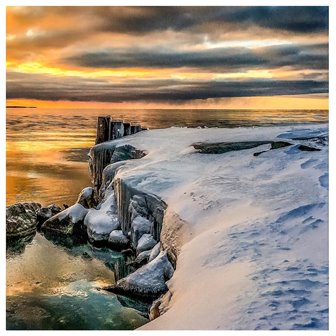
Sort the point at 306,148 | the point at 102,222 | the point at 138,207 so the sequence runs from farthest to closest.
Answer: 1. the point at 102,222
2. the point at 138,207
3. the point at 306,148

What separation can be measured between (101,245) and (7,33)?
3827 mm

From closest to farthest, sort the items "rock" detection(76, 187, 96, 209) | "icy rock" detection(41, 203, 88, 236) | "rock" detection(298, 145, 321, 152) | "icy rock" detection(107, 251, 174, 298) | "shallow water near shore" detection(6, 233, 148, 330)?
"shallow water near shore" detection(6, 233, 148, 330) → "icy rock" detection(107, 251, 174, 298) → "rock" detection(298, 145, 321, 152) → "icy rock" detection(41, 203, 88, 236) → "rock" detection(76, 187, 96, 209)

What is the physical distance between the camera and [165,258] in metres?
6.00

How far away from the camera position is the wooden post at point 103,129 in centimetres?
1045

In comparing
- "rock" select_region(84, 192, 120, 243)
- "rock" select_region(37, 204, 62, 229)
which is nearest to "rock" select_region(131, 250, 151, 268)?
"rock" select_region(84, 192, 120, 243)

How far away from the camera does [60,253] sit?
25.8 ft

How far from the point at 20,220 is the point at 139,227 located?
2.58 metres

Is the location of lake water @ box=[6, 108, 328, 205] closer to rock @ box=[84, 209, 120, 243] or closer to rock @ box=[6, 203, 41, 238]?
rock @ box=[6, 203, 41, 238]

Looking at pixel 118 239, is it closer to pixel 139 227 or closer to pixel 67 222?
pixel 139 227

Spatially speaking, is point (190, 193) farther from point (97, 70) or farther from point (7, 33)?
point (7, 33)

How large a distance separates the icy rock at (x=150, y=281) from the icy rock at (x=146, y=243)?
1151 millimetres

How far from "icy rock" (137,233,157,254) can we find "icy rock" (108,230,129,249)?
2.39ft

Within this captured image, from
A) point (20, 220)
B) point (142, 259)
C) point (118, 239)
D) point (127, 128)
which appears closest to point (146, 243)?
point (142, 259)

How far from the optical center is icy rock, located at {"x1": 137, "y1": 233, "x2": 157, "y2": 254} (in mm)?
7184
